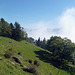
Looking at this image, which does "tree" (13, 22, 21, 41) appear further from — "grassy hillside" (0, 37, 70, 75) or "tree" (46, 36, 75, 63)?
"tree" (46, 36, 75, 63)

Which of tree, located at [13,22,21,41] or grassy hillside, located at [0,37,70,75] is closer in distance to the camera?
grassy hillside, located at [0,37,70,75]

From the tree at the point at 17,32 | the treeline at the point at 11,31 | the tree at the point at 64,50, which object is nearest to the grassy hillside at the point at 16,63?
the tree at the point at 64,50

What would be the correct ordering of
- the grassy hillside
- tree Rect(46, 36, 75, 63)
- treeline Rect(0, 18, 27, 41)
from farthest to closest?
1. treeline Rect(0, 18, 27, 41)
2. tree Rect(46, 36, 75, 63)
3. the grassy hillside

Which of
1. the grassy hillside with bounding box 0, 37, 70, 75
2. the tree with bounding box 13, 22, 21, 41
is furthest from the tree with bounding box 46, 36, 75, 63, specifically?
the tree with bounding box 13, 22, 21, 41

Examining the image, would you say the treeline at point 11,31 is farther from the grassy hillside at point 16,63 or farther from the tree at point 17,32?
the grassy hillside at point 16,63

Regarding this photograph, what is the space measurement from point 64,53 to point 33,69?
29517 mm

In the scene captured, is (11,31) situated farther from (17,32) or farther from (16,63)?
(16,63)

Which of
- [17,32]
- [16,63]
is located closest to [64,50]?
[16,63]

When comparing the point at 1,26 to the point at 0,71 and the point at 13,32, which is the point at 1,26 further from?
the point at 0,71

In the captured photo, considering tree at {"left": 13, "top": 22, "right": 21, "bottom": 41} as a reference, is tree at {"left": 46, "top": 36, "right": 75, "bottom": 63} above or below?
below

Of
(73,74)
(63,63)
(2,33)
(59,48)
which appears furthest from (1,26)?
(73,74)

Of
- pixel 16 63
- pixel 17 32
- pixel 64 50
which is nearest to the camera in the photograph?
pixel 16 63

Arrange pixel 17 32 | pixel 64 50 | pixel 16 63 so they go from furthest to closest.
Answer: pixel 17 32, pixel 64 50, pixel 16 63

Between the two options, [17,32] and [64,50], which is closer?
[64,50]
